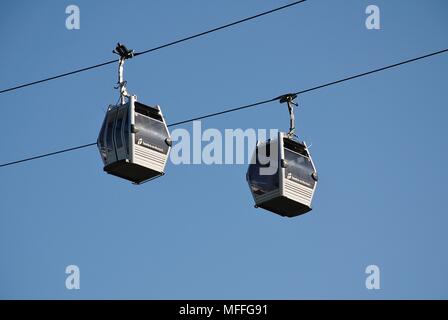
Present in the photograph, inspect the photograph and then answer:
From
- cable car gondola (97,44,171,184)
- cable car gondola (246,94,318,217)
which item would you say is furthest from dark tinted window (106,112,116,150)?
cable car gondola (246,94,318,217)

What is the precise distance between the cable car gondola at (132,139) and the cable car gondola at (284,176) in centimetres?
272

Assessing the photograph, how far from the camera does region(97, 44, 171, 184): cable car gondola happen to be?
40875 mm

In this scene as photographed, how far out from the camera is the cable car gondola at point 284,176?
1651 inches

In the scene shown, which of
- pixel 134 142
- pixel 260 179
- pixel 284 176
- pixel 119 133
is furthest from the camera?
pixel 260 179

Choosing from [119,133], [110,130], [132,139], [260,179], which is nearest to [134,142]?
[132,139]

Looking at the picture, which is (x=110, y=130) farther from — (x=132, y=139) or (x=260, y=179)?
(x=260, y=179)

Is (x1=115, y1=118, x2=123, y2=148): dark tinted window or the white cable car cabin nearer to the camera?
the white cable car cabin

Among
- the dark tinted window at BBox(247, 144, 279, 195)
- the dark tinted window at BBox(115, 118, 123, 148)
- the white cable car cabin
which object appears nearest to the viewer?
the white cable car cabin

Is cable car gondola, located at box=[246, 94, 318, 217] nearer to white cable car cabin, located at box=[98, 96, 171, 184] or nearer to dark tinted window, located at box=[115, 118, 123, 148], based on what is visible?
white cable car cabin, located at box=[98, 96, 171, 184]

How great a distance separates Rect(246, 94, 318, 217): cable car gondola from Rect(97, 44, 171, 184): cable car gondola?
272 cm

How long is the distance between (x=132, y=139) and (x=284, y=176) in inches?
163

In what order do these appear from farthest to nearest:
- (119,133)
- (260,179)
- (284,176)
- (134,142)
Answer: (260,179), (284,176), (119,133), (134,142)

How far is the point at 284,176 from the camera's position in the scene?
42.1 m
